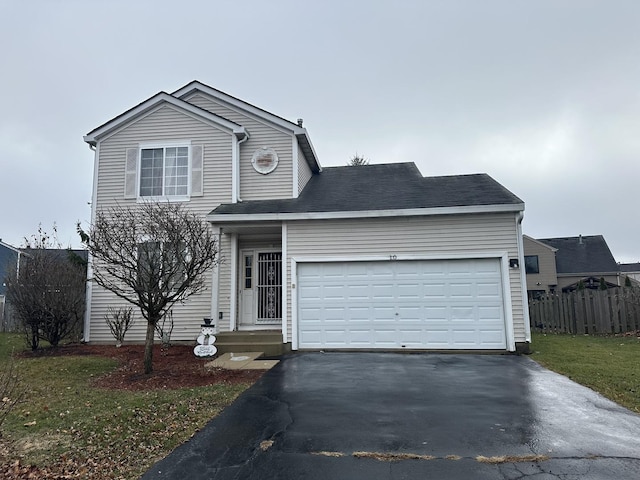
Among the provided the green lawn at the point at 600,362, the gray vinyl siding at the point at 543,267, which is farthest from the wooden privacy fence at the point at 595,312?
the gray vinyl siding at the point at 543,267

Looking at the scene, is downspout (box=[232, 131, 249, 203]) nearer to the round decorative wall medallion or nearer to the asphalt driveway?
the round decorative wall medallion

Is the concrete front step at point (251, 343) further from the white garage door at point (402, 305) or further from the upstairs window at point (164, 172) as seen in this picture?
the upstairs window at point (164, 172)

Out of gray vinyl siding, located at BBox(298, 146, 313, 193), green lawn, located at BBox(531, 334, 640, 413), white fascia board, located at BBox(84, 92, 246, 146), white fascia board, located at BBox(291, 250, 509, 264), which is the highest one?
white fascia board, located at BBox(84, 92, 246, 146)

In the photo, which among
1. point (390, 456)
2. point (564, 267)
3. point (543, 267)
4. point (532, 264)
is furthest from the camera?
point (564, 267)

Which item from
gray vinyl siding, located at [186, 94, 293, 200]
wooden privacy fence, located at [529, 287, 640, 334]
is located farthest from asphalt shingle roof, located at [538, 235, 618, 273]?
gray vinyl siding, located at [186, 94, 293, 200]

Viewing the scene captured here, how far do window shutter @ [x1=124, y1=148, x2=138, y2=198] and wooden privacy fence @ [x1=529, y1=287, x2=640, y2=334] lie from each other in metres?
15.4

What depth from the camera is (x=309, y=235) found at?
419 inches

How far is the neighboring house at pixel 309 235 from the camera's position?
994 cm

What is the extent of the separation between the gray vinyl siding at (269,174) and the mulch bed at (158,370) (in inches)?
197

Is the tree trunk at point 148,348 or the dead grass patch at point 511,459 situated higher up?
the tree trunk at point 148,348

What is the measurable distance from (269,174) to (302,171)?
1.25 meters

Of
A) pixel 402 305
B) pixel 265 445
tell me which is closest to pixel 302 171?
pixel 402 305

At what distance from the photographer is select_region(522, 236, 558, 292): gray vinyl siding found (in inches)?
1205

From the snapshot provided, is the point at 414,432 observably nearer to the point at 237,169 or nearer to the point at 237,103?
the point at 237,169
